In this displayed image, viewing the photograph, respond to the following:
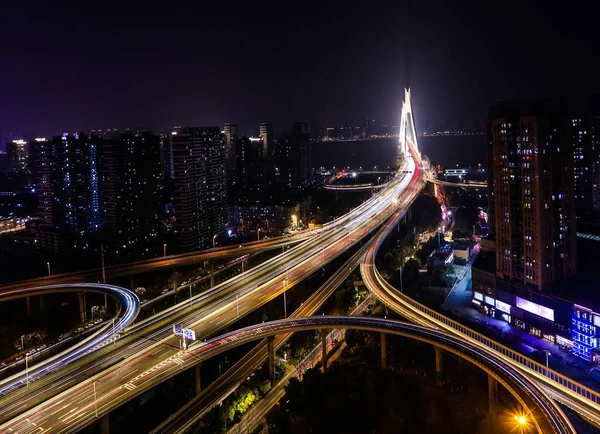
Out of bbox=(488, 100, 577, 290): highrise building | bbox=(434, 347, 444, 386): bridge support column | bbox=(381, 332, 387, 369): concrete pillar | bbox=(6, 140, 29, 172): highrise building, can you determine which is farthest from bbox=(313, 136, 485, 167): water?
bbox=(434, 347, 444, 386): bridge support column

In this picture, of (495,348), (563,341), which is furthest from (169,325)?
(563,341)

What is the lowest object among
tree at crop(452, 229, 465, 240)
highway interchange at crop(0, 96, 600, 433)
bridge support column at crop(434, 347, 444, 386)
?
bridge support column at crop(434, 347, 444, 386)

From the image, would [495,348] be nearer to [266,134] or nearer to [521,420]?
[521,420]

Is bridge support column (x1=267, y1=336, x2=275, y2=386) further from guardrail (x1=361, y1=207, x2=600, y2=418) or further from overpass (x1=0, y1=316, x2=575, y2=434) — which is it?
guardrail (x1=361, y1=207, x2=600, y2=418)

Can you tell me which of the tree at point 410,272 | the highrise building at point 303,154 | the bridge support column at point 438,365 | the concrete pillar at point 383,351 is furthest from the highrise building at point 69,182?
the bridge support column at point 438,365

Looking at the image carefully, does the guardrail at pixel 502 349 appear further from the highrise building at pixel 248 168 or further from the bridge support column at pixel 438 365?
the highrise building at pixel 248 168
